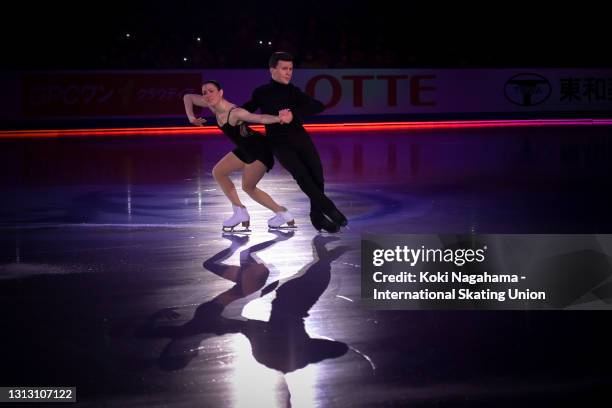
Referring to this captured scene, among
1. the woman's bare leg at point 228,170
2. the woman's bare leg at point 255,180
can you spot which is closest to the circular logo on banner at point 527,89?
the woman's bare leg at point 255,180

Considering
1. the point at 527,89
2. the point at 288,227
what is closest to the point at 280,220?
the point at 288,227

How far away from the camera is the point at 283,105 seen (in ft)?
27.0

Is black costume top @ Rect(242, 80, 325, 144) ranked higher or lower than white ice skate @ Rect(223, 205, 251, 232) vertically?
higher

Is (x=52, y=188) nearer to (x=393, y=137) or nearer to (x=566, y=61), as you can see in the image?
(x=393, y=137)

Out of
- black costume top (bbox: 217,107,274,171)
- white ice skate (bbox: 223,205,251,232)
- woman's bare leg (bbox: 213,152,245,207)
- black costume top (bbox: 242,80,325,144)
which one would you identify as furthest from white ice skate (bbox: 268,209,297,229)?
black costume top (bbox: 242,80,325,144)

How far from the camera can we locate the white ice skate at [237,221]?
8555 mm

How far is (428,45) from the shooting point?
81.4 feet

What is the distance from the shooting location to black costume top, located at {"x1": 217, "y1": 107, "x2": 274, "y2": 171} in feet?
27.4

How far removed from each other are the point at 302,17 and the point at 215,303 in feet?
66.5

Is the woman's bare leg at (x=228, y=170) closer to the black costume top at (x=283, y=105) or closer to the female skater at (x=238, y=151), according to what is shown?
the female skater at (x=238, y=151)

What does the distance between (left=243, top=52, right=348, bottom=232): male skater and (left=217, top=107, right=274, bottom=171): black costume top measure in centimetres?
10

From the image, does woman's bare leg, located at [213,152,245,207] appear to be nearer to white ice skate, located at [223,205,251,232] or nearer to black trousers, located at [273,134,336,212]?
white ice skate, located at [223,205,251,232]

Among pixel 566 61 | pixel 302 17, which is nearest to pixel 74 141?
pixel 302 17

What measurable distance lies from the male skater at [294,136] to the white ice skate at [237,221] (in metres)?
0.63
